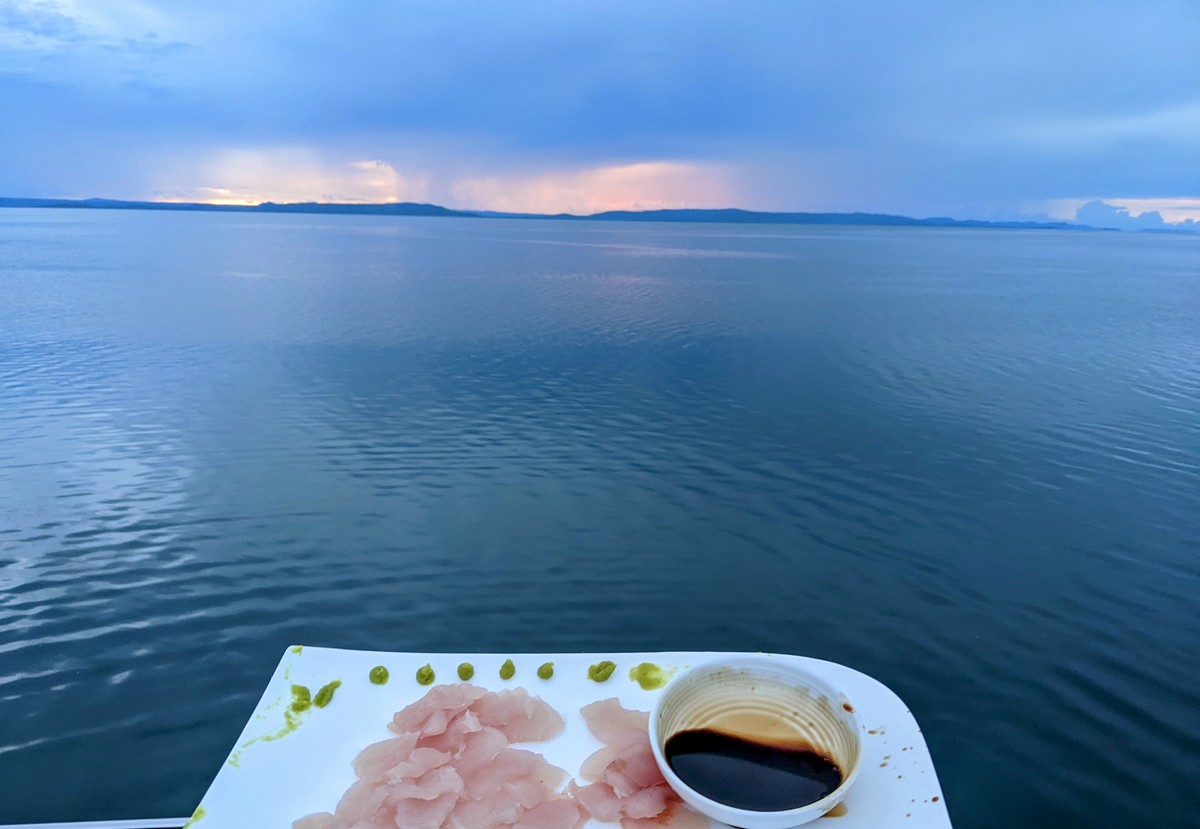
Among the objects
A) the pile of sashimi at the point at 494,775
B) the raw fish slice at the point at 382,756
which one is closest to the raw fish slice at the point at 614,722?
the pile of sashimi at the point at 494,775

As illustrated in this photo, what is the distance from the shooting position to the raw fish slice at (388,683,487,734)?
391cm

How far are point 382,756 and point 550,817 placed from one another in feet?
3.20

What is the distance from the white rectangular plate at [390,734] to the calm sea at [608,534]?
130 centimetres

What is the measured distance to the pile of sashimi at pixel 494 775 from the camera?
3.40 metres

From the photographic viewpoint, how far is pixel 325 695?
13.6 ft

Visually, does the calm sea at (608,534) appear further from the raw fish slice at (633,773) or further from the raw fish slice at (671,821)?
the raw fish slice at (633,773)

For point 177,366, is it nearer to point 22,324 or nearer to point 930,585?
point 22,324

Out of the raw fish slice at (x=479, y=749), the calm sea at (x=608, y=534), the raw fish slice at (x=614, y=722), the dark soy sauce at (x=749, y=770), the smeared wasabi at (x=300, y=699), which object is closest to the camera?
the dark soy sauce at (x=749, y=770)

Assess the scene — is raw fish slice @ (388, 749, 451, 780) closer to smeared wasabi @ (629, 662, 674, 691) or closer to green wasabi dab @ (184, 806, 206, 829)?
green wasabi dab @ (184, 806, 206, 829)

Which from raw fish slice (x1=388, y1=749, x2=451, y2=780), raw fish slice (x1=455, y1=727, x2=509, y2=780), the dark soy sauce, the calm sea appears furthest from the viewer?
the calm sea

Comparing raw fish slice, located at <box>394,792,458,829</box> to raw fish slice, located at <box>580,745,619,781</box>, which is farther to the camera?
raw fish slice, located at <box>580,745,619,781</box>

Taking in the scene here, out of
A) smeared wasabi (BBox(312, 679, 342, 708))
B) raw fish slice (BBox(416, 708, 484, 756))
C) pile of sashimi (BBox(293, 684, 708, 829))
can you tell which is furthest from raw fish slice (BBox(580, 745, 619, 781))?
smeared wasabi (BBox(312, 679, 342, 708))

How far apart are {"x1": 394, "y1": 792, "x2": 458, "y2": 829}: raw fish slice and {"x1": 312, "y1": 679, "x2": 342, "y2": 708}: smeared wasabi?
0.93 metres

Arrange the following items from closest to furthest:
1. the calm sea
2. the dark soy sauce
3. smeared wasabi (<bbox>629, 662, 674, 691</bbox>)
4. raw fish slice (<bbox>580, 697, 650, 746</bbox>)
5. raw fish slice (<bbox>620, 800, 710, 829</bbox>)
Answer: raw fish slice (<bbox>620, 800, 710, 829</bbox>) < the dark soy sauce < raw fish slice (<bbox>580, 697, 650, 746</bbox>) < smeared wasabi (<bbox>629, 662, 674, 691</bbox>) < the calm sea
